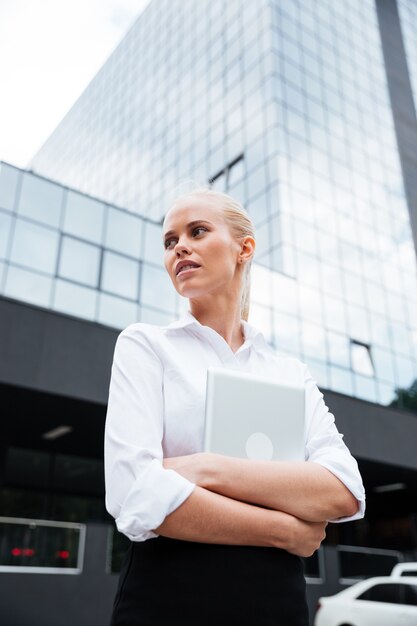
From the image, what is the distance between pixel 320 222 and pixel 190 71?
13639 mm

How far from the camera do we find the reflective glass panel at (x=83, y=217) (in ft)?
56.9

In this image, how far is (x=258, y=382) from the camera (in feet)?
6.04

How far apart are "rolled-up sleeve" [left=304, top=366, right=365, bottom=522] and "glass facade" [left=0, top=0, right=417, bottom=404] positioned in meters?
14.4

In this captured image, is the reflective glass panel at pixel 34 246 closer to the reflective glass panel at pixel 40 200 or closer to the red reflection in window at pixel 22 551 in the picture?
the reflective glass panel at pixel 40 200

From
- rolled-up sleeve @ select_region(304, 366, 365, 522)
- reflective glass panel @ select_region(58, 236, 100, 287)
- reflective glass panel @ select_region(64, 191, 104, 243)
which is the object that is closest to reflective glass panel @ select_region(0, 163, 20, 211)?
reflective glass panel @ select_region(64, 191, 104, 243)

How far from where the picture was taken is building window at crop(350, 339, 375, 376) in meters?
Answer: 24.7

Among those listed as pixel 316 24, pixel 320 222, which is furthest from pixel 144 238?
pixel 316 24

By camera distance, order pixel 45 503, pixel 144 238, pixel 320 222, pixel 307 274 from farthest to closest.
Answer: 1. pixel 320 222
2. pixel 307 274
3. pixel 144 238
4. pixel 45 503

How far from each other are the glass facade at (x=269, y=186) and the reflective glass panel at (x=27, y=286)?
0.12ft

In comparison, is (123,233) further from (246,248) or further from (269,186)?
(246,248)

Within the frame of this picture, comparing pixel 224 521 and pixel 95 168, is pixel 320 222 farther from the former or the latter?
pixel 224 521

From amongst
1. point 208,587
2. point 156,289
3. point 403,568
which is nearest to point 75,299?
point 156,289

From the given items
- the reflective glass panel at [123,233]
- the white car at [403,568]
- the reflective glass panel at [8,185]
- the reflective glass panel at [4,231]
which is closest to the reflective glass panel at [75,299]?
the reflective glass panel at [4,231]

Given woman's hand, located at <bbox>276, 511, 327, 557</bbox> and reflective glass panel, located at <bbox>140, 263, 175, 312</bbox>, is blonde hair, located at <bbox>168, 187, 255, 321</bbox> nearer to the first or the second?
woman's hand, located at <bbox>276, 511, 327, 557</bbox>
